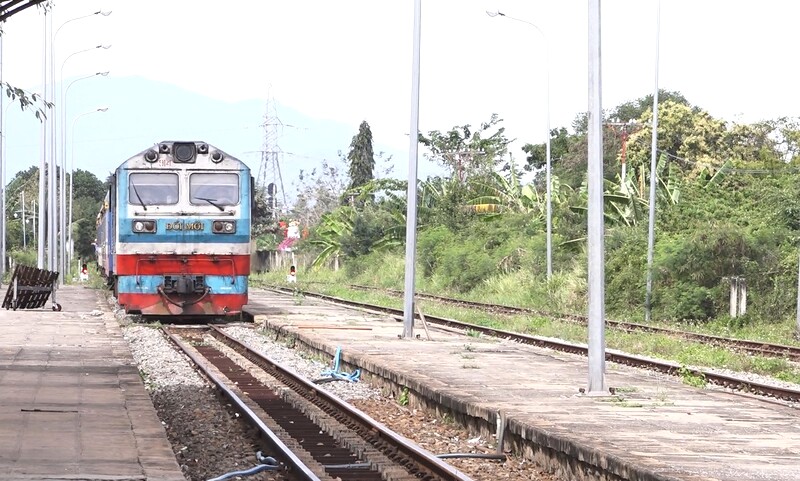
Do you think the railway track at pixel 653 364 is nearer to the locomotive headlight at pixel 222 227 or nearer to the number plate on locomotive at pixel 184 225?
the locomotive headlight at pixel 222 227

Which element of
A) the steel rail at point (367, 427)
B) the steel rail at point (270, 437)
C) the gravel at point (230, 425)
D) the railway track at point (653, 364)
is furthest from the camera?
the railway track at point (653, 364)

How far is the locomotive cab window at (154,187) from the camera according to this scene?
2436 centimetres

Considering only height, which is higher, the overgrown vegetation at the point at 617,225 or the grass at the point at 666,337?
the overgrown vegetation at the point at 617,225

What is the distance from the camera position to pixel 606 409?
37.8 feet

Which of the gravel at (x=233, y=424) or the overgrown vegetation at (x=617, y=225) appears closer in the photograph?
the gravel at (x=233, y=424)

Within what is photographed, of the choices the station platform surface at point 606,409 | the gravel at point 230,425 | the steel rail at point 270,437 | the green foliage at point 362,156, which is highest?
the green foliage at point 362,156

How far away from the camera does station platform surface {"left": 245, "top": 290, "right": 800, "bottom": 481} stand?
8477 mm

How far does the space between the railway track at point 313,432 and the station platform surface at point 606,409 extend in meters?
0.89

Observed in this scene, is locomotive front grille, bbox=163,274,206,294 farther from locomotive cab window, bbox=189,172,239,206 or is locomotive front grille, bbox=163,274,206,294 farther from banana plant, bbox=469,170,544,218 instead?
banana plant, bbox=469,170,544,218

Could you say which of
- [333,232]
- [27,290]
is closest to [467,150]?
[333,232]

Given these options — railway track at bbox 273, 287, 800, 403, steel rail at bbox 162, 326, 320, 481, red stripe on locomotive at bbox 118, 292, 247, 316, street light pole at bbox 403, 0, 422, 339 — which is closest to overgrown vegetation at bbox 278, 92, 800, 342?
railway track at bbox 273, 287, 800, 403

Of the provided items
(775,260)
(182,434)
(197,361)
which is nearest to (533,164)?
(775,260)

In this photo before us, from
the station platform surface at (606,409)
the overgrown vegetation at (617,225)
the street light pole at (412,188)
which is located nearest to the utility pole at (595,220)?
the station platform surface at (606,409)

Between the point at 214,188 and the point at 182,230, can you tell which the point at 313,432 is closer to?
the point at 182,230
